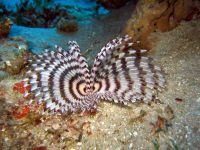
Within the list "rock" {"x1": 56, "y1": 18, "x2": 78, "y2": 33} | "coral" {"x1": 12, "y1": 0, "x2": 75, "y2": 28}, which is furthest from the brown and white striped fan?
"coral" {"x1": 12, "y1": 0, "x2": 75, "y2": 28}

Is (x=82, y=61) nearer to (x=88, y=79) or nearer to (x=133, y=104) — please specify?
(x=88, y=79)

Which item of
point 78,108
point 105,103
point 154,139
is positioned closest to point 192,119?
point 154,139

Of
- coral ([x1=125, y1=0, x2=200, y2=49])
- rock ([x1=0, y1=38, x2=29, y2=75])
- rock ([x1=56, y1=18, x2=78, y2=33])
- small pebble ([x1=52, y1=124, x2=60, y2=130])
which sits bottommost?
small pebble ([x1=52, y1=124, x2=60, y2=130])

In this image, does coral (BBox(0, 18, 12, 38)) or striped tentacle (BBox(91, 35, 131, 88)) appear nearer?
striped tentacle (BBox(91, 35, 131, 88))

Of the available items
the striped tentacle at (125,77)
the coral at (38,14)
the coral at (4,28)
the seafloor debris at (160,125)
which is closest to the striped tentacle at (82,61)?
the striped tentacle at (125,77)

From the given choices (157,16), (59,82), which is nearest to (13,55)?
(59,82)

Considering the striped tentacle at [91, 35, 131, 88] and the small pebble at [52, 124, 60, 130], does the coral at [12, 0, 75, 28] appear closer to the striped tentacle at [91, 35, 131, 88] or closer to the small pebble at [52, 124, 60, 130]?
the striped tentacle at [91, 35, 131, 88]

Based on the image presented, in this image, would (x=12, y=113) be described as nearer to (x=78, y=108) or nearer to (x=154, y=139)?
(x=78, y=108)
